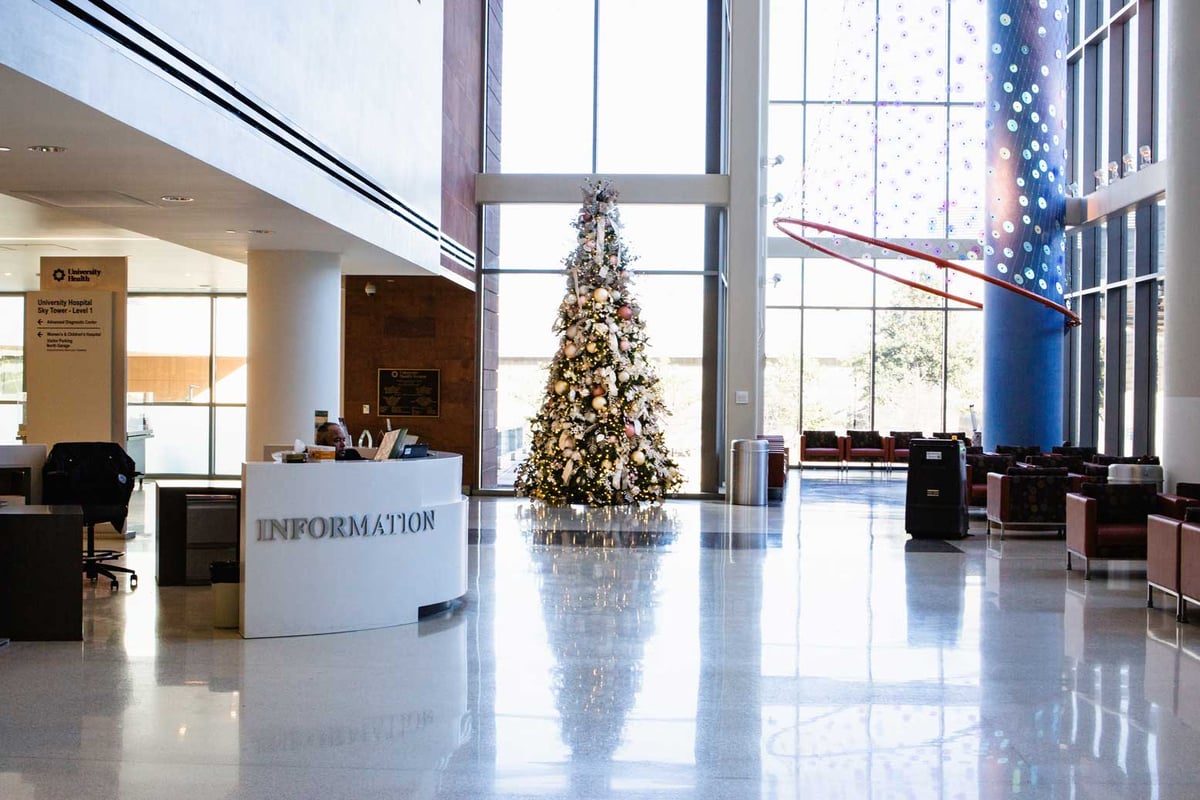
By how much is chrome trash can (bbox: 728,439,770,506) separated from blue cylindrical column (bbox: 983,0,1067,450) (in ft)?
13.8

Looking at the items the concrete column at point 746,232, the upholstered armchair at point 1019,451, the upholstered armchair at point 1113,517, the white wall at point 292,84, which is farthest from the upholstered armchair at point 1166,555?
the concrete column at point 746,232

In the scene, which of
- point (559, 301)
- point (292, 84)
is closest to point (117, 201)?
point (292, 84)

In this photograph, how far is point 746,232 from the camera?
16.9 metres

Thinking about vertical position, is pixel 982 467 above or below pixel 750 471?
above

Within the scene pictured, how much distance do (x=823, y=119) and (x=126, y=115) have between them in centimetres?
1898

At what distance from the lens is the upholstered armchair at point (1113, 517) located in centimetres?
988

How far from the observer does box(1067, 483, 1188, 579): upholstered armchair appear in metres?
9.88

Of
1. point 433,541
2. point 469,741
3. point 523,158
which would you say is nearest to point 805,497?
point 523,158

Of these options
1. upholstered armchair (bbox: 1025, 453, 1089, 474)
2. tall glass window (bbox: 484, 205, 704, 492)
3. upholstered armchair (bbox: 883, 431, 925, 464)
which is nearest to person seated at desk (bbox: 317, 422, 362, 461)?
tall glass window (bbox: 484, 205, 704, 492)

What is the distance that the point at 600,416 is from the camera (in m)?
15.2

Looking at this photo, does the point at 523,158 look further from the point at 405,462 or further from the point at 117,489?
the point at 405,462

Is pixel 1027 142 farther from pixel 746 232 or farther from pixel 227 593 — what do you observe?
pixel 227 593

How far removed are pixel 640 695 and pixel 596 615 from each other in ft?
7.14

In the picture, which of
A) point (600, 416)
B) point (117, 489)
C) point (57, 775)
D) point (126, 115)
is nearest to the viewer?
point (57, 775)
